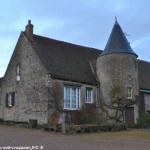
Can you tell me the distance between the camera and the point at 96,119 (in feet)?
106

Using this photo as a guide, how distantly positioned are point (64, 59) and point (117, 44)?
5.57 meters

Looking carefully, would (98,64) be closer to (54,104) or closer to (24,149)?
(54,104)

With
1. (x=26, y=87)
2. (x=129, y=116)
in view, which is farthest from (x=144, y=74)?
(x=26, y=87)

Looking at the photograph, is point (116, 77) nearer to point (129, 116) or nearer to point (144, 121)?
point (129, 116)

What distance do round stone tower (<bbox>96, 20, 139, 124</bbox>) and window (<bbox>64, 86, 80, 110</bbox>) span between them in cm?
296

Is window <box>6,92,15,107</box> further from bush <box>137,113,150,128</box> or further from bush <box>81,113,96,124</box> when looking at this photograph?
bush <box>137,113,150,128</box>

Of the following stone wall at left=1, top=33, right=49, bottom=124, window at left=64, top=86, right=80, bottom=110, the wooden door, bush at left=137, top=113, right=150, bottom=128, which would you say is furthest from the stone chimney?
bush at left=137, top=113, right=150, bottom=128

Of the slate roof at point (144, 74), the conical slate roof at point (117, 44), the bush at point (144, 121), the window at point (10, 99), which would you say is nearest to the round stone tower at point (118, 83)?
the conical slate roof at point (117, 44)

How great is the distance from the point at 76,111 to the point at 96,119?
2.14 meters

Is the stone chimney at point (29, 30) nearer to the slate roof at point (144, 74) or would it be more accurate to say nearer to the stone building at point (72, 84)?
the stone building at point (72, 84)

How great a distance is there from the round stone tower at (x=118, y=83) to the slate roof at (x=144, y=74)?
325 cm

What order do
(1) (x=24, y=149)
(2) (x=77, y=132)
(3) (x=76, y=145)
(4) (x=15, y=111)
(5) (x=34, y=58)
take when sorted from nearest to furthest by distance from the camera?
(1) (x=24, y=149)
(3) (x=76, y=145)
(2) (x=77, y=132)
(5) (x=34, y=58)
(4) (x=15, y=111)

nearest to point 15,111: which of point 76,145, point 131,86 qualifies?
point 131,86

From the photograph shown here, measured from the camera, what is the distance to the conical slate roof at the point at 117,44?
33562 mm
